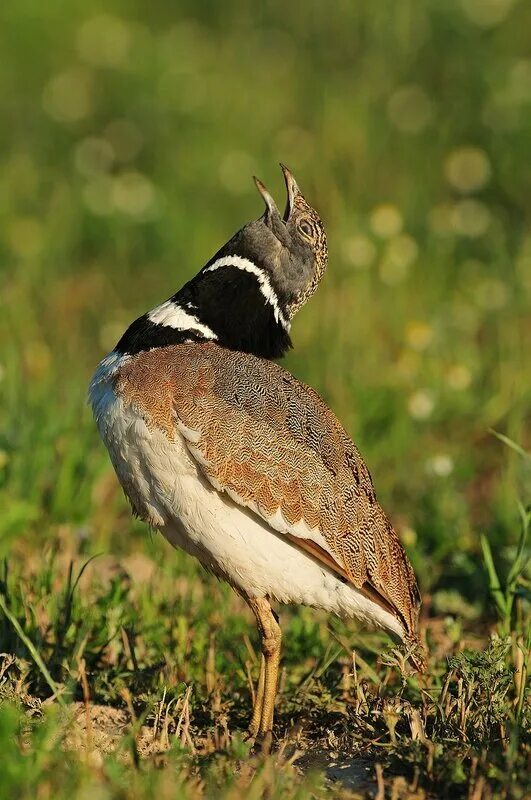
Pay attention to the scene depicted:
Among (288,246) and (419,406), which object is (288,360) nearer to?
(419,406)

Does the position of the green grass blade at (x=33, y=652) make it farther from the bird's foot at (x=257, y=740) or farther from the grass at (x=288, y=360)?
the bird's foot at (x=257, y=740)

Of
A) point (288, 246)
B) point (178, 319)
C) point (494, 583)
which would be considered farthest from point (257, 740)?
point (288, 246)

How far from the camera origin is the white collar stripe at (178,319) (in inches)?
171

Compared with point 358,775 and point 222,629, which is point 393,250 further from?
point 358,775

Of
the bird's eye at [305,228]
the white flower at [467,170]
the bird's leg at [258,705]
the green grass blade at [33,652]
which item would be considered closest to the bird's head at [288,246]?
the bird's eye at [305,228]

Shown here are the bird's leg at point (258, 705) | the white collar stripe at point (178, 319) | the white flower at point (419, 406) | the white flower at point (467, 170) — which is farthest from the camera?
the white flower at point (467, 170)

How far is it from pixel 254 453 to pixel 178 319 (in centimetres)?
63

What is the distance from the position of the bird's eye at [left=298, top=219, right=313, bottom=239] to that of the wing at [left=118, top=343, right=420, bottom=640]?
54 cm

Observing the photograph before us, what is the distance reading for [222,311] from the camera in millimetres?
4449

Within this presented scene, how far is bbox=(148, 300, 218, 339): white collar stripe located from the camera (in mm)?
4355

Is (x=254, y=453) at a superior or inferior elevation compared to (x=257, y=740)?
superior

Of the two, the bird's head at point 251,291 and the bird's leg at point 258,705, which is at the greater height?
the bird's head at point 251,291

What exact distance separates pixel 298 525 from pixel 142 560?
1.71 m

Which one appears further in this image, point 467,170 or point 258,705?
point 467,170
